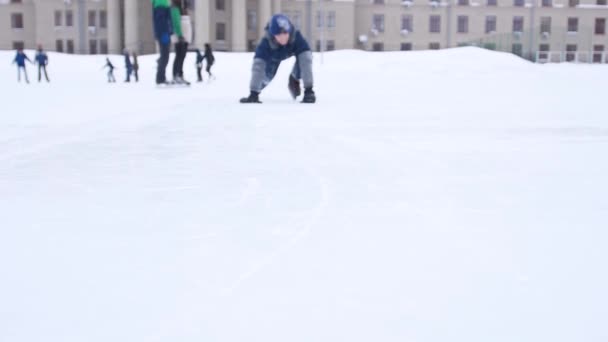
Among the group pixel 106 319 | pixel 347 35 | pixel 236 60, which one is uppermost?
pixel 347 35

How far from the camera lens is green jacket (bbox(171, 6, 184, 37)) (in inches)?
432

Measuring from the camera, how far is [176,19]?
Answer: 1104 centimetres

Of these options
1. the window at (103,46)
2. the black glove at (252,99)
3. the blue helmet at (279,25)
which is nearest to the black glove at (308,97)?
the black glove at (252,99)

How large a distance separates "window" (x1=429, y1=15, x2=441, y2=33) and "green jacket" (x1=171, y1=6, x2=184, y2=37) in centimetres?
4686

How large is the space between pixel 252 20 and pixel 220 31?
8.92 ft

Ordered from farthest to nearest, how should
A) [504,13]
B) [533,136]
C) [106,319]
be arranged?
[504,13], [533,136], [106,319]

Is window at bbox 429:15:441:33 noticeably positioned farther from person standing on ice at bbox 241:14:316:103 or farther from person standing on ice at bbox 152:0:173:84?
person standing on ice at bbox 241:14:316:103

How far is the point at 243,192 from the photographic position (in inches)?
107

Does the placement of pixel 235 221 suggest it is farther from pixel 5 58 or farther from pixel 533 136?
pixel 5 58

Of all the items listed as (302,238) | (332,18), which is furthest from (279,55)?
(332,18)

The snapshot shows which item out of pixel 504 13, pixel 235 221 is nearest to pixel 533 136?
pixel 235 221

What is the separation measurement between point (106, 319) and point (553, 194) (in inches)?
78.9

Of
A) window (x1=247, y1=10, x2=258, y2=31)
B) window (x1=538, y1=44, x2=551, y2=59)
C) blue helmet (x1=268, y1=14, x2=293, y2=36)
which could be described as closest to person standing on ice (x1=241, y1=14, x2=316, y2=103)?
blue helmet (x1=268, y1=14, x2=293, y2=36)

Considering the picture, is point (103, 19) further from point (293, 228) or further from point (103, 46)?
point (293, 228)
